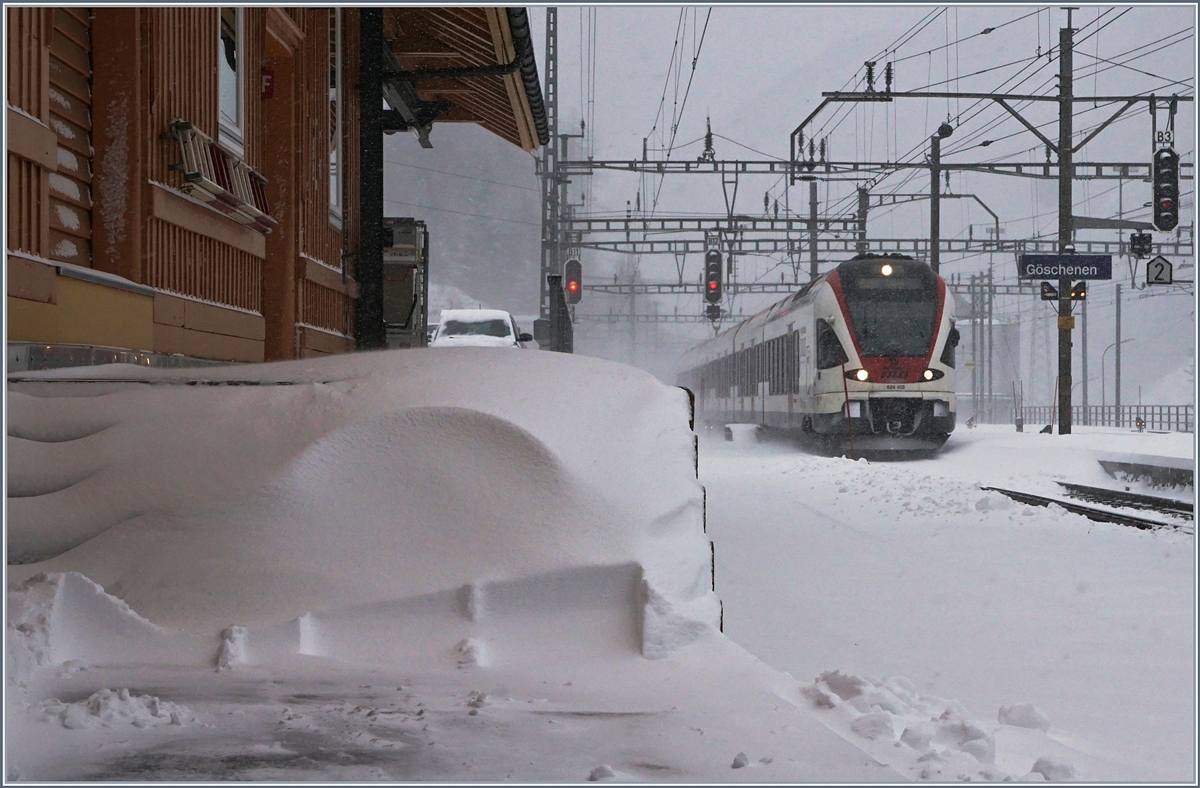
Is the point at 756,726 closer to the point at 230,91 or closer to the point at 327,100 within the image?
the point at 230,91

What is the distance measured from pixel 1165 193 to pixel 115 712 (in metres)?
21.4

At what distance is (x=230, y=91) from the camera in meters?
9.92

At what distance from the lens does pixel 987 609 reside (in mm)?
6797

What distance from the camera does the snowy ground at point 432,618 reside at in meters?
3.06

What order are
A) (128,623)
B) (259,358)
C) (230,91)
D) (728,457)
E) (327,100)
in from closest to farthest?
(128,623) → (230,91) → (259,358) → (327,100) → (728,457)

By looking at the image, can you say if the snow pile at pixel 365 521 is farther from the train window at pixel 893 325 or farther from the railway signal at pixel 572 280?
the railway signal at pixel 572 280

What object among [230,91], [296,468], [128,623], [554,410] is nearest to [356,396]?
[296,468]

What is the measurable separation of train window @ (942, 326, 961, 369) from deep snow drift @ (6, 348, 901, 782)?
15.9 m

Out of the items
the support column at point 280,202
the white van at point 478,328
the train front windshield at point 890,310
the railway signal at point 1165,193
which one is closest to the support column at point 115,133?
the support column at point 280,202

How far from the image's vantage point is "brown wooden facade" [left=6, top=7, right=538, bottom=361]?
6164 mm

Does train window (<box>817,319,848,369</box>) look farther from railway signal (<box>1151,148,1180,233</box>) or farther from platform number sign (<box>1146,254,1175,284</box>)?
railway signal (<box>1151,148,1180,233</box>)

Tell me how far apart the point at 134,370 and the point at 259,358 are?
16.5ft

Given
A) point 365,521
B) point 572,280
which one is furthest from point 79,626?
point 572,280

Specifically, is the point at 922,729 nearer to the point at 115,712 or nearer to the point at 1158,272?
the point at 115,712
